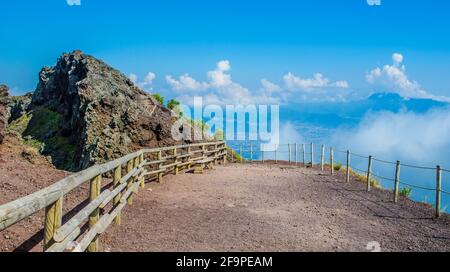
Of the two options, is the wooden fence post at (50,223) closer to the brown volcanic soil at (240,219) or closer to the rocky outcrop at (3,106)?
the brown volcanic soil at (240,219)

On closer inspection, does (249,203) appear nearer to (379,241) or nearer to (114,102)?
(379,241)

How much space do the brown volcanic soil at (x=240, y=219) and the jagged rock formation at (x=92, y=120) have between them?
6.95 ft

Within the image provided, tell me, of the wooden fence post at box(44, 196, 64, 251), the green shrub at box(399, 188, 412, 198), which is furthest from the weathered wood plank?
the green shrub at box(399, 188, 412, 198)

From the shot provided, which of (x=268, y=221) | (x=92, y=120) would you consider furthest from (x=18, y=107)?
(x=268, y=221)

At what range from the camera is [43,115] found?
2073cm

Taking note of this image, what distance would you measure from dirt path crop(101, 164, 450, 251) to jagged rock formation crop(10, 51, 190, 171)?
305cm

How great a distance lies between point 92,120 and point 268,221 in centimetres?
947

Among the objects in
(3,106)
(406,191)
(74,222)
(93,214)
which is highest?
(3,106)

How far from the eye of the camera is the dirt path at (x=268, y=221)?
24.6 feet

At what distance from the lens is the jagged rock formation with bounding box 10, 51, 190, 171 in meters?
15.7

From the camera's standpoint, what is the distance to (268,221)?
368 inches

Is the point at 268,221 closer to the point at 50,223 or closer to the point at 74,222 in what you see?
the point at 74,222
